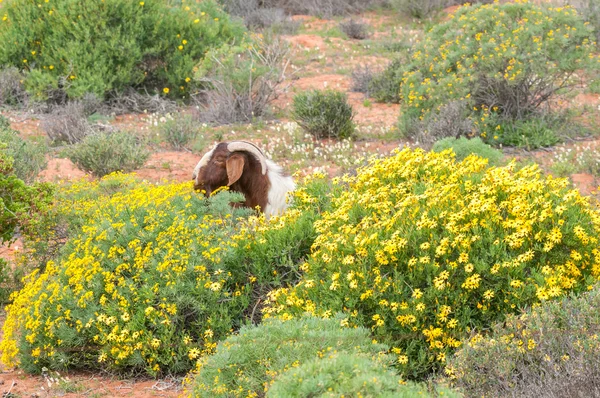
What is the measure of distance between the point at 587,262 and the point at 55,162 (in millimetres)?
8550

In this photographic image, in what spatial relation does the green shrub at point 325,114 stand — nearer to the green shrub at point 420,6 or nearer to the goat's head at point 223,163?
the goat's head at point 223,163

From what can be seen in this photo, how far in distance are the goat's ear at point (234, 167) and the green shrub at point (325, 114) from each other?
15.3 ft

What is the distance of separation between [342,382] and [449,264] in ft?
5.62

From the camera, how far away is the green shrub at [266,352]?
4.66 m

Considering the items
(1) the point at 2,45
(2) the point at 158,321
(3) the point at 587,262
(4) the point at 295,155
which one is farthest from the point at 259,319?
(1) the point at 2,45

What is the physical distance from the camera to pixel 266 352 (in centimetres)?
479

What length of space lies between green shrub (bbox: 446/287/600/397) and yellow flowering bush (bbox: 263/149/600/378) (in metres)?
0.27

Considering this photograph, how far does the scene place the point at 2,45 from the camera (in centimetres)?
1570

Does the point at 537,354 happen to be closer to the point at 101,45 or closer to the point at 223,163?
the point at 223,163

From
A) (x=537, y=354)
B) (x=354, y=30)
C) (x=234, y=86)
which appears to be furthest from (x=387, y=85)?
(x=537, y=354)

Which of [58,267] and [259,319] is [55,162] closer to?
[58,267]

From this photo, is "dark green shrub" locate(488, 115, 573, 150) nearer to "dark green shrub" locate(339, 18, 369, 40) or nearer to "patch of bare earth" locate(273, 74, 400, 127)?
"patch of bare earth" locate(273, 74, 400, 127)

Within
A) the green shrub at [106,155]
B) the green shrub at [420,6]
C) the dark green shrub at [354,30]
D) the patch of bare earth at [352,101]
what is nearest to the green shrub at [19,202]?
the green shrub at [106,155]

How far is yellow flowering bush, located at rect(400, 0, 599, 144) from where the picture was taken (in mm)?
12266
